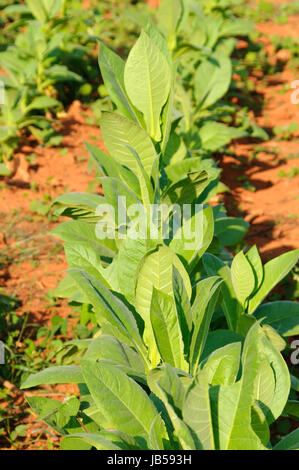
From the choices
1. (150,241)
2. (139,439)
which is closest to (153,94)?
(150,241)

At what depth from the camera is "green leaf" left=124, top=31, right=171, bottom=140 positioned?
2.04 m

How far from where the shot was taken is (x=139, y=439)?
1.45m

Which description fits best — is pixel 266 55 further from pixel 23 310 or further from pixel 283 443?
pixel 283 443

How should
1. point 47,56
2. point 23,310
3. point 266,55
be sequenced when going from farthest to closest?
point 266,55 → point 47,56 → point 23,310

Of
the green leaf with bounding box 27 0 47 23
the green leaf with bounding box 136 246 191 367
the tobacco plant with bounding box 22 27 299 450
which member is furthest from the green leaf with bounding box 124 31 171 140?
the green leaf with bounding box 27 0 47 23

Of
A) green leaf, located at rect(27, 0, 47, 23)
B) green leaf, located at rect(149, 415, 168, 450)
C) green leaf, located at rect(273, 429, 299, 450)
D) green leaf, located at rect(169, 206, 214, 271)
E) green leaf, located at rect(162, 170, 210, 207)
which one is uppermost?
green leaf, located at rect(27, 0, 47, 23)

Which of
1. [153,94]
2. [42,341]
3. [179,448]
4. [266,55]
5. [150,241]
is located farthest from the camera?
[266,55]

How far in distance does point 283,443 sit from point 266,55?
609 cm

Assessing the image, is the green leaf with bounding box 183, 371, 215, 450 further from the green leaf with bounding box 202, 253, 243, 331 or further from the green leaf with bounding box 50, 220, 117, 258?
the green leaf with bounding box 50, 220, 117, 258

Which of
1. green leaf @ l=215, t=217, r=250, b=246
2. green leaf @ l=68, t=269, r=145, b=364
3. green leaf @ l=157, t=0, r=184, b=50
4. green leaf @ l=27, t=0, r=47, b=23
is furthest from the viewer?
green leaf @ l=27, t=0, r=47, b=23

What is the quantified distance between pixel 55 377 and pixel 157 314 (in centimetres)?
44

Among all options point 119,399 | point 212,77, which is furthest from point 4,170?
point 119,399

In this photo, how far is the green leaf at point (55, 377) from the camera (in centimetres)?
178

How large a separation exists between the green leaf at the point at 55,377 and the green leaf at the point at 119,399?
0.41m
